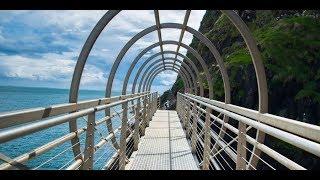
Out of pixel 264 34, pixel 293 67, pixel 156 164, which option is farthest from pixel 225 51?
pixel 156 164

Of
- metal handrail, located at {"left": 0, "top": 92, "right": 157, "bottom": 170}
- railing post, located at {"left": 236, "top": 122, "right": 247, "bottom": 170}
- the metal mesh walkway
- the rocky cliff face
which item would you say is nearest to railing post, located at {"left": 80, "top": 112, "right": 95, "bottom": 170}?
metal handrail, located at {"left": 0, "top": 92, "right": 157, "bottom": 170}

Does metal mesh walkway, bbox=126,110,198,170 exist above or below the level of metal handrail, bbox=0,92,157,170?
below

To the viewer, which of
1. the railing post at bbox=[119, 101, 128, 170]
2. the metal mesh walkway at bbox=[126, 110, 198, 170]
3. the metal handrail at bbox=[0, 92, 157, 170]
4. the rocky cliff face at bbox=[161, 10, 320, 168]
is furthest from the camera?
the rocky cliff face at bbox=[161, 10, 320, 168]

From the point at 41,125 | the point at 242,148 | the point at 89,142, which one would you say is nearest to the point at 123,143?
the point at 89,142

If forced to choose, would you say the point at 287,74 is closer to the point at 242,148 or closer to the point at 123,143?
the point at 123,143

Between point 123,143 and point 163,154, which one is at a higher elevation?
point 123,143

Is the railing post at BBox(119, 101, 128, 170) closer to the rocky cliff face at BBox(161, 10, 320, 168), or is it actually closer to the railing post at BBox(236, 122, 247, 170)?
the railing post at BBox(236, 122, 247, 170)

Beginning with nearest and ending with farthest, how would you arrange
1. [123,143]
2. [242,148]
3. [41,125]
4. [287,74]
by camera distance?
[41,125], [242,148], [123,143], [287,74]

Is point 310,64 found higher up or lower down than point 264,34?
lower down

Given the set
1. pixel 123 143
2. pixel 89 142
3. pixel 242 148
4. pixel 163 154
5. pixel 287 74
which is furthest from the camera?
pixel 287 74

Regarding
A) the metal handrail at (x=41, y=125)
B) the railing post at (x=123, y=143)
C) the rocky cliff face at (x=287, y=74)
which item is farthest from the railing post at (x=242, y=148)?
the rocky cliff face at (x=287, y=74)

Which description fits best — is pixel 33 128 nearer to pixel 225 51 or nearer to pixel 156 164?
pixel 156 164
